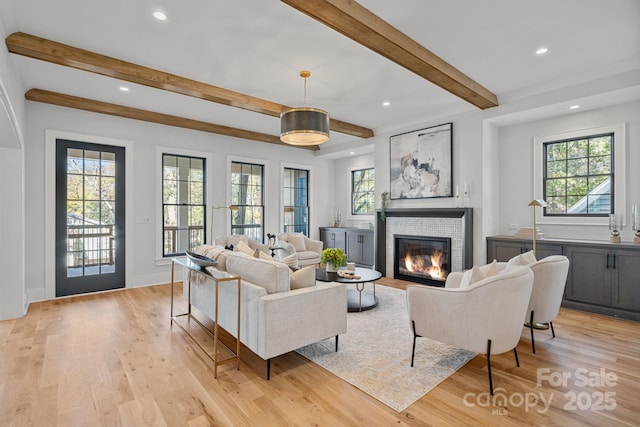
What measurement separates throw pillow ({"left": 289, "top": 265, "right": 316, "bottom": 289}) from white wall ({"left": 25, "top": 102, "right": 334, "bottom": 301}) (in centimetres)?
388

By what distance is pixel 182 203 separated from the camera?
6.02 m

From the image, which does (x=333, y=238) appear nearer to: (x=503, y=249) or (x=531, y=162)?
(x=503, y=249)

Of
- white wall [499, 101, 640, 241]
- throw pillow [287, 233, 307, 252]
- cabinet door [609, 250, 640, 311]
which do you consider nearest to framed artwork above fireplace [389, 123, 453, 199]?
white wall [499, 101, 640, 241]

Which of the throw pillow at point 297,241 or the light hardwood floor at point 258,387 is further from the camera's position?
the throw pillow at point 297,241

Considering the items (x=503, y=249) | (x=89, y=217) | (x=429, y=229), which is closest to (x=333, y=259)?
(x=429, y=229)

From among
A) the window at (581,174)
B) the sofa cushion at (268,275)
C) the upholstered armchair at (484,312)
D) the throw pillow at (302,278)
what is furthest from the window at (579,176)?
the sofa cushion at (268,275)

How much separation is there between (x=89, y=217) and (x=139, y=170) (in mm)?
1072

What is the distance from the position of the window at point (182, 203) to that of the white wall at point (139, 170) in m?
0.18

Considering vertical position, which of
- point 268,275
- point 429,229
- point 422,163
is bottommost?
point 268,275

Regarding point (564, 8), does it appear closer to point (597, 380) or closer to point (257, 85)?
point (597, 380)

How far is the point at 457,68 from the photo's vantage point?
12.6ft

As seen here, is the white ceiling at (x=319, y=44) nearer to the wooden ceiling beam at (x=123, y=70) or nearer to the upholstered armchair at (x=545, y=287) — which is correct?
the wooden ceiling beam at (x=123, y=70)

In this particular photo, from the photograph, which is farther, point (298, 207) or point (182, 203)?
point (298, 207)

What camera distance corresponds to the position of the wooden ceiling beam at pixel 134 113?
450cm
